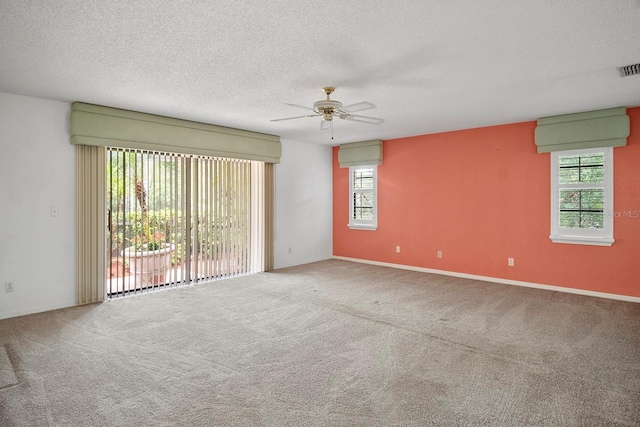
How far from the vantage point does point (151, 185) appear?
5031 mm

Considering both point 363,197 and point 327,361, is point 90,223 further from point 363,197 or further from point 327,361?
point 363,197

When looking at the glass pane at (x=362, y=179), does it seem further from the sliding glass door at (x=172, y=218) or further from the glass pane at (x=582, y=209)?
the glass pane at (x=582, y=209)

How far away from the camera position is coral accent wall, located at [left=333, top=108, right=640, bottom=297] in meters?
4.64

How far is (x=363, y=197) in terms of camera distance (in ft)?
24.8

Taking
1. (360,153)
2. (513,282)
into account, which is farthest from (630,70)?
(360,153)

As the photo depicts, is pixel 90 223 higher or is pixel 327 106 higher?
pixel 327 106

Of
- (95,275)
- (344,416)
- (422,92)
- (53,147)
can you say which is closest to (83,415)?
(344,416)

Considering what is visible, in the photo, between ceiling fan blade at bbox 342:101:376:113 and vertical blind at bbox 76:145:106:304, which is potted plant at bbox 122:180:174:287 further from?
ceiling fan blade at bbox 342:101:376:113

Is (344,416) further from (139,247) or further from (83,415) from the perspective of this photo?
(139,247)

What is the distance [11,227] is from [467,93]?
5342 millimetres

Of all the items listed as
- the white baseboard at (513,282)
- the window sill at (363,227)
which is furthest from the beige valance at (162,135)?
the white baseboard at (513,282)

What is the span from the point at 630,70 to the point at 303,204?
532cm

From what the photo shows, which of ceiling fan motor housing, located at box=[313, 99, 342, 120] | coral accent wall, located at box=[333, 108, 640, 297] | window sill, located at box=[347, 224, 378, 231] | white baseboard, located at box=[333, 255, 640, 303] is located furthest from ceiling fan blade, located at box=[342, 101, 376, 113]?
white baseboard, located at box=[333, 255, 640, 303]

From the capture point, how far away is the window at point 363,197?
7.29 m
